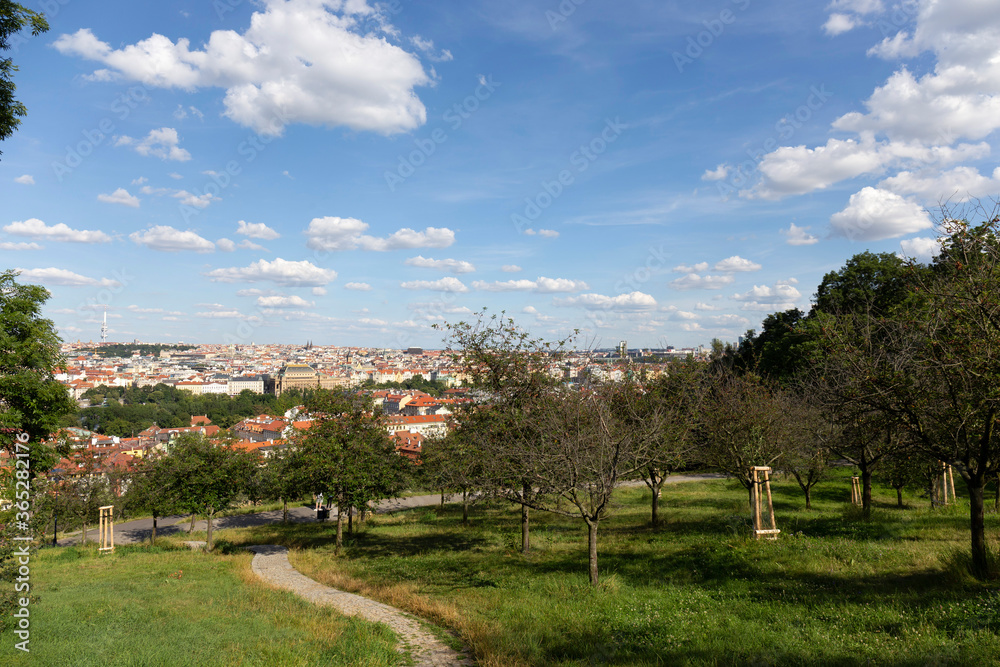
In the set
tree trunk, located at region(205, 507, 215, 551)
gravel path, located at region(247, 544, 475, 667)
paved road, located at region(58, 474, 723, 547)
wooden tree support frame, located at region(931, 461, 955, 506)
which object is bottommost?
paved road, located at region(58, 474, 723, 547)

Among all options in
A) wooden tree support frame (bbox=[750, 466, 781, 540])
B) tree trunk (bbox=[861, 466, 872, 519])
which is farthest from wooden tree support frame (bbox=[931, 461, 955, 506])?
wooden tree support frame (bbox=[750, 466, 781, 540])

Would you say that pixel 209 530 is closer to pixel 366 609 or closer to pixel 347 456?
pixel 347 456

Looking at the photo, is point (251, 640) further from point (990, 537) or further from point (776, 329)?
point (776, 329)

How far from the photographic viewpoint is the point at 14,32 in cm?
A: 929

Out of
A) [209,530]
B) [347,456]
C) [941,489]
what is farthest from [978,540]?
[209,530]

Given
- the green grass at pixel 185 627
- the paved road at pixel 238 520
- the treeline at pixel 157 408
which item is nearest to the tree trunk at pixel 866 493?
the green grass at pixel 185 627

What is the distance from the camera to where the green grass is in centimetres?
814

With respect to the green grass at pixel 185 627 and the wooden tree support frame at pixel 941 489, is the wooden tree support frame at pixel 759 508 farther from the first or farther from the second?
the green grass at pixel 185 627

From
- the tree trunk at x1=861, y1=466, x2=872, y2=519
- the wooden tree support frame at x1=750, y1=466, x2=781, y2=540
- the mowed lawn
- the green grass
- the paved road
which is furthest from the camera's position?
the paved road

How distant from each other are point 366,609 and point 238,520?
38.6 m

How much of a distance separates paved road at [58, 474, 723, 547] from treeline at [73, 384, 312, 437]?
178ft

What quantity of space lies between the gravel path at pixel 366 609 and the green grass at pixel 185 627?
573mm

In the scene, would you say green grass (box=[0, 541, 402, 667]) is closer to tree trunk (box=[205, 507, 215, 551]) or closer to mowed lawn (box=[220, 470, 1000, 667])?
mowed lawn (box=[220, 470, 1000, 667])

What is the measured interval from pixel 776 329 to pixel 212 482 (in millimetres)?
56511
